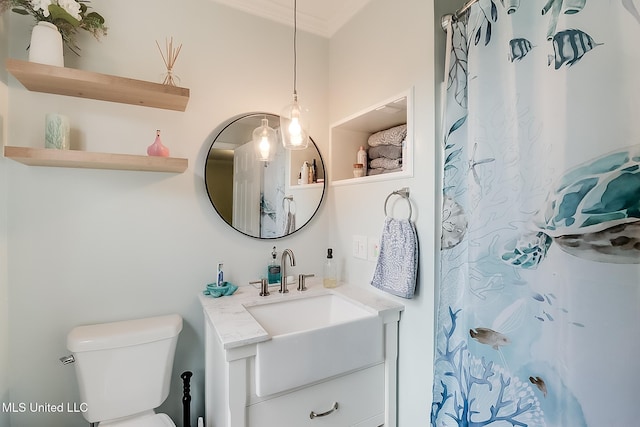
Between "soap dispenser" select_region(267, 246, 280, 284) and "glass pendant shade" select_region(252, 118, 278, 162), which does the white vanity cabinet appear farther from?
"glass pendant shade" select_region(252, 118, 278, 162)

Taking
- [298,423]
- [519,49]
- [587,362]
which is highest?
[519,49]

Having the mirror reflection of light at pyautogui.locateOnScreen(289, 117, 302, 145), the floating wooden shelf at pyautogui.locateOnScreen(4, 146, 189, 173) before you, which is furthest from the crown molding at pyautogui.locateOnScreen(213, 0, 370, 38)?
the floating wooden shelf at pyautogui.locateOnScreen(4, 146, 189, 173)

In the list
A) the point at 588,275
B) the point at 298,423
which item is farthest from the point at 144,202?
the point at 588,275

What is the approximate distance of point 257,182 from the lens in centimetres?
170

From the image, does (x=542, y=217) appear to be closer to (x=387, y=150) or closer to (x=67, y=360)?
(x=387, y=150)

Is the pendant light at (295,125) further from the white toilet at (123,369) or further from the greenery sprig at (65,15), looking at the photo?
the white toilet at (123,369)

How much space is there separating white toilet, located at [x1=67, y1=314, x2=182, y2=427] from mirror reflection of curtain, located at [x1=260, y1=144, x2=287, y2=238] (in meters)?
0.70

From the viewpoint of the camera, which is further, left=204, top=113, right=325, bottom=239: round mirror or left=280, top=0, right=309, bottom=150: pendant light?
left=204, top=113, right=325, bottom=239: round mirror

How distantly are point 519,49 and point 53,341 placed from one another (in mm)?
2128

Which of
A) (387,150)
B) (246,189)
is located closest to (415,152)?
(387,150)

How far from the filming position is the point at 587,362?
0.71 meters

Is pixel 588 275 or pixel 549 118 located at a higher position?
pixel 549 118

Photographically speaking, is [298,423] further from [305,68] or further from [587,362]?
[305,68]

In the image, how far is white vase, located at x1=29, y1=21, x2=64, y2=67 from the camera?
1161mm
